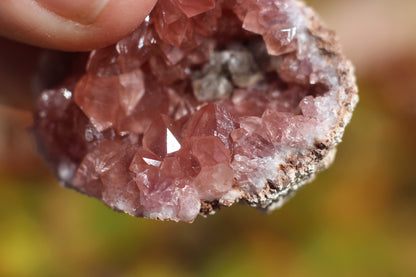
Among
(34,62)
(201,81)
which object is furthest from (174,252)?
(201,81)

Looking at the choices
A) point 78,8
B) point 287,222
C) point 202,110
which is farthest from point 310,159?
point 287,222

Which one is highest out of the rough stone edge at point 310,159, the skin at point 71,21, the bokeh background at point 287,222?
the skin at point 71,21

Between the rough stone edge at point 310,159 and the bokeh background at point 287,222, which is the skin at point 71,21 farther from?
the bokeh background at point 287,222

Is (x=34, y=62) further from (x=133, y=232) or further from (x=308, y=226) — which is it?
(x=308, y=226)

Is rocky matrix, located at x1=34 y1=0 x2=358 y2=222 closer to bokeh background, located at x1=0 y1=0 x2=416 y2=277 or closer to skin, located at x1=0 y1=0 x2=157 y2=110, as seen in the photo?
skin, located at x1=0 y1=0 x2=157 y2=110

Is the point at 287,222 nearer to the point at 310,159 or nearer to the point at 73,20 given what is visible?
the point at 310,159

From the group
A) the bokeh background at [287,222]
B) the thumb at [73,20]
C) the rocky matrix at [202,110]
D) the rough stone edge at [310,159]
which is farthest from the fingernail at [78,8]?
the bokeh background at [287,222]

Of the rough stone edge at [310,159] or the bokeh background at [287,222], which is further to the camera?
the bokeh background at [287,222]
